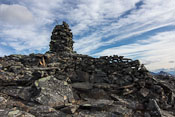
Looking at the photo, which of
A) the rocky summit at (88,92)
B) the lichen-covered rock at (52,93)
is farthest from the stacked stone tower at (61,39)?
the lichen-covered rock at (52,93)

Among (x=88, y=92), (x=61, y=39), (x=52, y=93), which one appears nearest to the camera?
(x=52, y=93)

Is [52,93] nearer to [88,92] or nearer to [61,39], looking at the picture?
[88,92]

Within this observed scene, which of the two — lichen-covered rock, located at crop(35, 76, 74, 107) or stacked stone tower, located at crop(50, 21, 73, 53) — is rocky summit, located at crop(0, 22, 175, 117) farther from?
stacked stone tower, located at crop(50, 21, 73, 53)

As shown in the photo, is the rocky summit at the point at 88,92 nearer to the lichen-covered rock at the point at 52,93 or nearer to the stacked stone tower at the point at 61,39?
the lichen-covered rock at the point at 52,93

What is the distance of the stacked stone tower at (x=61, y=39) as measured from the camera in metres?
35.3

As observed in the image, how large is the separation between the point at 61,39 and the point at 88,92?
28.2m

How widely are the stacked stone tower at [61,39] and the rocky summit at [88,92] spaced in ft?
55.1

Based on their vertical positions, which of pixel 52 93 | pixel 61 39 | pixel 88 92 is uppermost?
pixel 61 39

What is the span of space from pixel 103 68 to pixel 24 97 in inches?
398

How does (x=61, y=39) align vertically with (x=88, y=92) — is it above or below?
above

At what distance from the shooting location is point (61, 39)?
37.1 meters

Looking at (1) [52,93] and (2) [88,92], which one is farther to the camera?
(2) [88,92]

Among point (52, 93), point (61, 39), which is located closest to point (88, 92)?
point (52, 93)

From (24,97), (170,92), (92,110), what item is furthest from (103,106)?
(170,92)
